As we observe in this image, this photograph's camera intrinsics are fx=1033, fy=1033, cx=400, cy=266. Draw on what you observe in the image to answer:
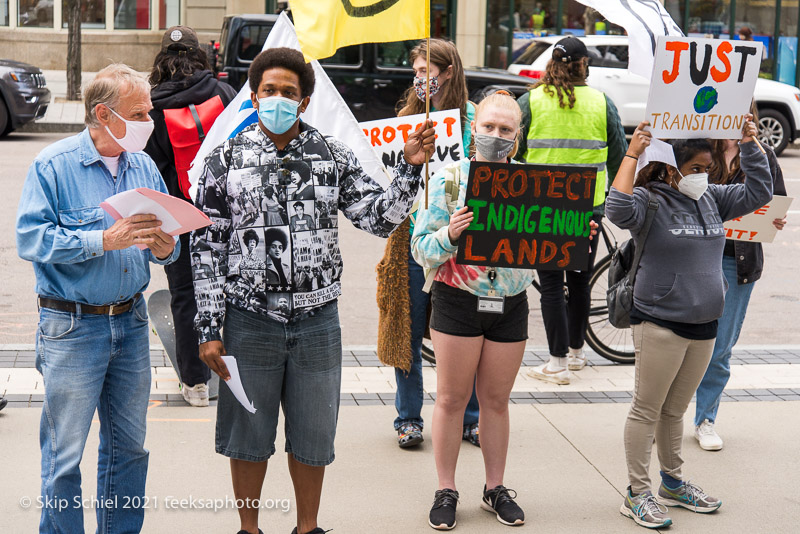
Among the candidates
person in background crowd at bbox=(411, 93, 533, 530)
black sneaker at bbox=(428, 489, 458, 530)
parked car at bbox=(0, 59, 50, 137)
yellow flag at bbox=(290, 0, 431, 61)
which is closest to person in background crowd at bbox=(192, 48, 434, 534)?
yellow flag at bbox=(290, 0, 431, 61)

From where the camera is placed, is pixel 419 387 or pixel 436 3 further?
pixel 436 3

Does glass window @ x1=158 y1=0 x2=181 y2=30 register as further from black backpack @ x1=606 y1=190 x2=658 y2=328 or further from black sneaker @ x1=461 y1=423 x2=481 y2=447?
black backpack @ x1=606 y1=190 x2=658 y2=328

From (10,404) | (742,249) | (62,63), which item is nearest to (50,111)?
(62,63)

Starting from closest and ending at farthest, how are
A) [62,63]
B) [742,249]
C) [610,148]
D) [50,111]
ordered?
1. [742,249]
2. [610,148]
3. [50,111]
4. [62,63]

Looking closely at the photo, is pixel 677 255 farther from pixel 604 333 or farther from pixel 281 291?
pixel 604 333

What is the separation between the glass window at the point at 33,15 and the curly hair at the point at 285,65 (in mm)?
24713

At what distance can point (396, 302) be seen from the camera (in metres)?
5.32

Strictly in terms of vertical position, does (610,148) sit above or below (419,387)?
above

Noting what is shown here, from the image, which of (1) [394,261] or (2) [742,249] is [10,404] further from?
(2) [742,249]

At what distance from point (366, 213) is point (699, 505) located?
2056 mm

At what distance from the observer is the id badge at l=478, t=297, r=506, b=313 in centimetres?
437

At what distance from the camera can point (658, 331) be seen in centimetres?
438

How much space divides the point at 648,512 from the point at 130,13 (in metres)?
24.7

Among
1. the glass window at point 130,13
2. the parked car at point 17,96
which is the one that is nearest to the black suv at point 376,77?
the parked car at point 17,96
